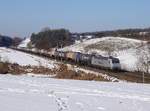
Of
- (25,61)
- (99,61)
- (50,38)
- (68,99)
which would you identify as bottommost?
(68,99)

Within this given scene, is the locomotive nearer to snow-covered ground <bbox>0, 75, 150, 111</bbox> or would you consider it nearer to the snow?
the snow

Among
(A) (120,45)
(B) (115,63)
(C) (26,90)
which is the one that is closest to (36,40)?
(A) (120,45)

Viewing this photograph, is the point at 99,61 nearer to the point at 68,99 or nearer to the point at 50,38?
the point at 50,38

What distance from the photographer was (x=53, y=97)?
994 centimetres

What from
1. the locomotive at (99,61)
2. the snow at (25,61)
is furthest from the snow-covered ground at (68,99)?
the locomotive at (99,61)

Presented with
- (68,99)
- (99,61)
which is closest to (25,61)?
(99,61)

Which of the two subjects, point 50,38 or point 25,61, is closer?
point 25,61

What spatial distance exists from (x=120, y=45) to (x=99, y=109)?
128984 mm

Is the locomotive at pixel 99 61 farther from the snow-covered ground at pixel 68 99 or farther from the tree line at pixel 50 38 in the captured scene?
the snow-covered ground at pixel 68 99

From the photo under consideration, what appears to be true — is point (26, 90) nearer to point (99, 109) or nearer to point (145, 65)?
point (99, 109)

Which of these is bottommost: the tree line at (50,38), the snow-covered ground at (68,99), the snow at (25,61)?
the snow-covered ground at (68,99)

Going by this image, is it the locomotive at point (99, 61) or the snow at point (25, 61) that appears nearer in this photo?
the snow at point (25, 61)

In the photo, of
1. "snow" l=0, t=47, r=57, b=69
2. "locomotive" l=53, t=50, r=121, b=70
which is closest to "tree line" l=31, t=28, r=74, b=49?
"locomotive" l=53, t=50, r=121, b=70

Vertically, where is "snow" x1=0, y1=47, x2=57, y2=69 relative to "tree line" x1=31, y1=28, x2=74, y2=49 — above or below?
below
